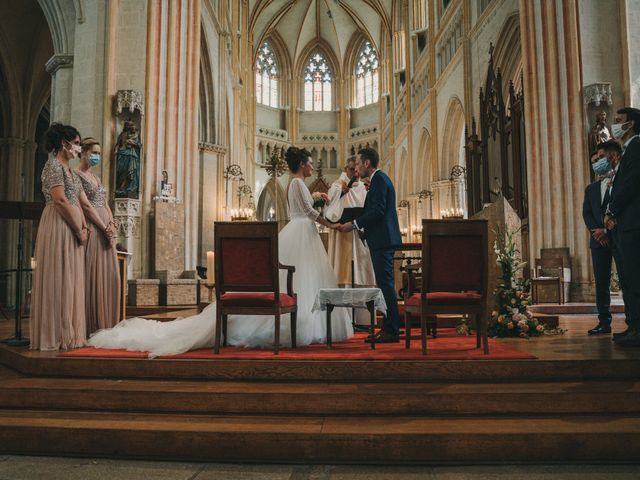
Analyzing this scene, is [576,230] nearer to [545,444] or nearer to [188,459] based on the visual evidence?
[545,444]

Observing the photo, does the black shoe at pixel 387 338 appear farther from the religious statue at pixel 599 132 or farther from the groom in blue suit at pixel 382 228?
the religious statue at pixel 599 132

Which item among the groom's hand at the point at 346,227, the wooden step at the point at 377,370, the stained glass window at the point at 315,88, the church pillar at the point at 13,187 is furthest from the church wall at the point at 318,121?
the wooden step at the point at 377,370

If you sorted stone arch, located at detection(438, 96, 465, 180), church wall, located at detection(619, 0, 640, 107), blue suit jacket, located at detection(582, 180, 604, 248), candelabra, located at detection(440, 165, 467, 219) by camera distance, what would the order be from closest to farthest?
blue suit jacket, located at detection(582, 180, 604, 248) < church wall, located at detection(619, 0, 640, 107) < candelabra, located at detection(440, 165, 467, 219) < stone arch, located at detection(438, 96, 465, 180)

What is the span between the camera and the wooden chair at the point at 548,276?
9.14 metres

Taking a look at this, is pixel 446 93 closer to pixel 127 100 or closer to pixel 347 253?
pixel 127 100

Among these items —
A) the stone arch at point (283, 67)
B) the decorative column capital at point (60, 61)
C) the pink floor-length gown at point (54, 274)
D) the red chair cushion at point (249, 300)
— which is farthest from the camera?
the stone arch at point (283, 67)

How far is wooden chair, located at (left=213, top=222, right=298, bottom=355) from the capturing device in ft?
13.7

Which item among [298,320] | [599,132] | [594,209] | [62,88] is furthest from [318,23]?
[298,320]

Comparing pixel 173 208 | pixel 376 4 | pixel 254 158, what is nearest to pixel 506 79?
pixel 173 208

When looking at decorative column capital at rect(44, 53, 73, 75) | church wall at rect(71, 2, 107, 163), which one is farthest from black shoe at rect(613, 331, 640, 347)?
decorative column capital at rect(44, 53, 73, 75)

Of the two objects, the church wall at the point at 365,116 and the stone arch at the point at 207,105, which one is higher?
the church wall at the point at 365,116

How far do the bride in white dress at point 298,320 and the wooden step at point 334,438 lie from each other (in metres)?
1.27

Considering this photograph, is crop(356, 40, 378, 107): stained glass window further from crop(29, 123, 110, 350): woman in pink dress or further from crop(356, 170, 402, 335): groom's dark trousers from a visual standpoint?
crop(29, 123, 110, 350): woman in pink dress

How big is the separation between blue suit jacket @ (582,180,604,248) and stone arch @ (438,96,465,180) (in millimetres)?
13146
